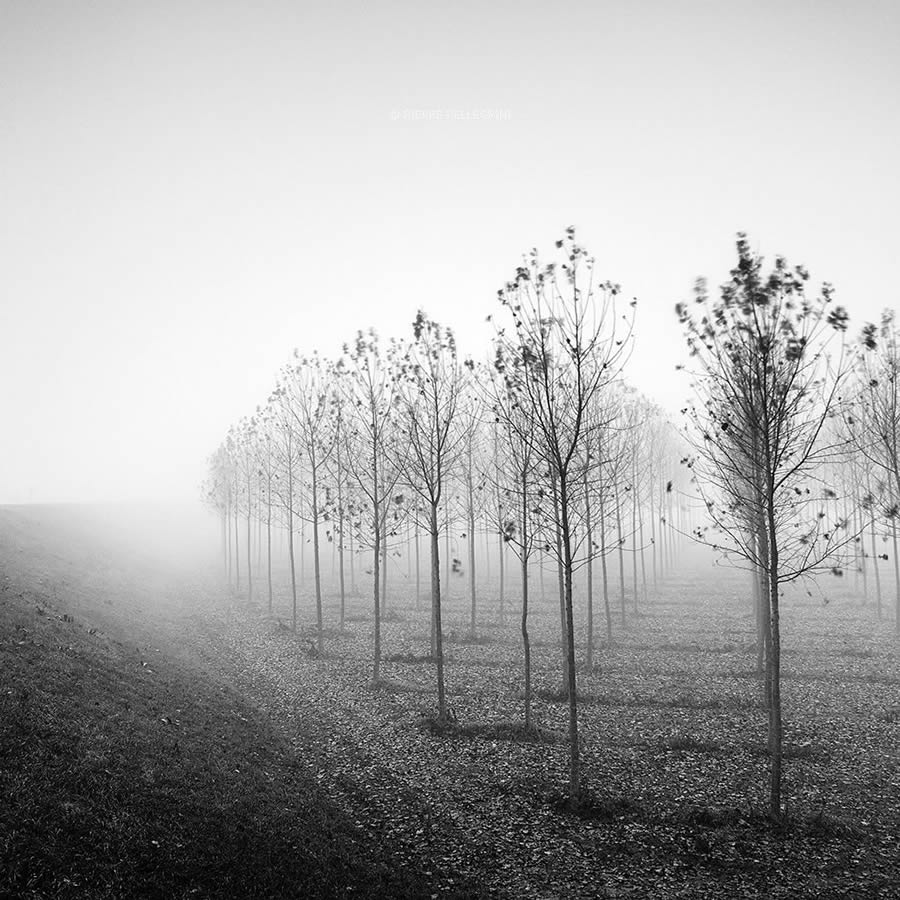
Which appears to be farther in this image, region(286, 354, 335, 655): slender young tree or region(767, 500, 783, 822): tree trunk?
region(286, 354, 335, 655): slender young tree

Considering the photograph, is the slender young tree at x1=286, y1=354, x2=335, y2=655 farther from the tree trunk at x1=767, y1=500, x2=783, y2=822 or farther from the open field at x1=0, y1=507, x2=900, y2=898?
the tree trunk at x1=767, y1=500, x2=783, y2=822

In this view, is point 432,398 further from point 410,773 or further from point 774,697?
point 774,697

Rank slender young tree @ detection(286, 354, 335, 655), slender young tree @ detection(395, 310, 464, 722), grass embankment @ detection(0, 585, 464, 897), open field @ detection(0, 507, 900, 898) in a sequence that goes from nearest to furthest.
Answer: grass embankment @ detection(0, 585, 464, 897), open field @ detection(0, 507, 900, 898), slender young tree @ detection(395, 310, 464, 722), slender young tree @ detection(286, 354, 335, 655)

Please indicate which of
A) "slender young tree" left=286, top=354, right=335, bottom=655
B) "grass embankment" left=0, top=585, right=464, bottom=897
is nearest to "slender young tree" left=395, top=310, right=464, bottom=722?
"grass embankment" left=0, top=585, right=464, bottom=897

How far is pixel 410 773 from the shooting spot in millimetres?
12820

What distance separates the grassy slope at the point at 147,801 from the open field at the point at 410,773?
1.8 inches

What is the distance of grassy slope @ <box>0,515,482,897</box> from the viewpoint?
741 centimetres

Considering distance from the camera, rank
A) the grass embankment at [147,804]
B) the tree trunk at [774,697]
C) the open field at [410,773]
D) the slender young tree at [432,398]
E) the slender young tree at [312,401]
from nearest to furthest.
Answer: the grass embankment at [147,804] → the open field at [410,773] → the tree trunk at [774,697] → the slender young tree at [432,398] → the slender young tree at [312,401]

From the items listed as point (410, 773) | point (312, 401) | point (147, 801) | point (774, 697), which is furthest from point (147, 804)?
point (312, 401)

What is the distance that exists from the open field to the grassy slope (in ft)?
0.15

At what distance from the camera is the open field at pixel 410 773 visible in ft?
27.1

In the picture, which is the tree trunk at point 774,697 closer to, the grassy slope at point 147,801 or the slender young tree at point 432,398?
the grassy slope at point 147,801

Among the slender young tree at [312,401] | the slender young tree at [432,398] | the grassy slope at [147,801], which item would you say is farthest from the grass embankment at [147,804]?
the slender young tree at [312,401]

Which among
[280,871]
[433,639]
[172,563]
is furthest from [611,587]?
[172,563]
